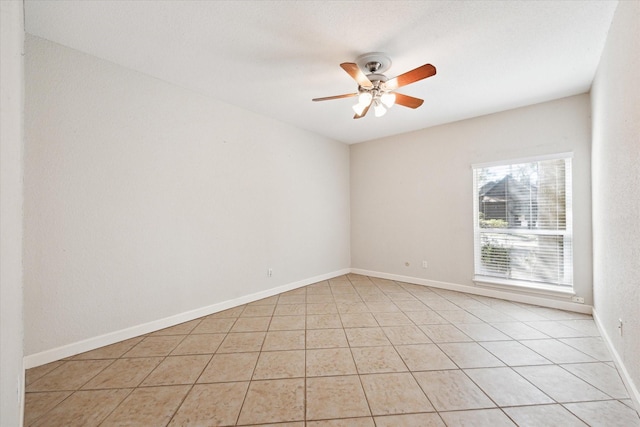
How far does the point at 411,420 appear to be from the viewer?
5.21 ft

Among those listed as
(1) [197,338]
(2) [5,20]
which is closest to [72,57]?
(2) [5,20]

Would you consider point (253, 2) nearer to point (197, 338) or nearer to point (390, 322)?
point (197, 338)

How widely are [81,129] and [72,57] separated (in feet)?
2.07

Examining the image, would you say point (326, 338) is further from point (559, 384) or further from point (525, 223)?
point (525, 223)

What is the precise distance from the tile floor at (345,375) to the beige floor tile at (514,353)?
0.02 meters

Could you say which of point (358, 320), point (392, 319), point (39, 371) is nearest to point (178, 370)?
point (39, 371)

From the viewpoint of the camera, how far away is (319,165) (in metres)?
4.97

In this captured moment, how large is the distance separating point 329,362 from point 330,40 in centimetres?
269

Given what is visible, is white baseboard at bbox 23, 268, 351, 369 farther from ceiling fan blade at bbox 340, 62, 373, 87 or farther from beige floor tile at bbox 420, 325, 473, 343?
ceiling fan blade at bbox 340, 62, 373, 87

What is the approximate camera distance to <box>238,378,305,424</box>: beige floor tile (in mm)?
1614

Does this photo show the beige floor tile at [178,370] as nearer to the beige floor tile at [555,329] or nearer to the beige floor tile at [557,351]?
the beige floor tile at [557,351]

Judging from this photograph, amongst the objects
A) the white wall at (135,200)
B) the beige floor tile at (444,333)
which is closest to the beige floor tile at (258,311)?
the white wall at (135,200)

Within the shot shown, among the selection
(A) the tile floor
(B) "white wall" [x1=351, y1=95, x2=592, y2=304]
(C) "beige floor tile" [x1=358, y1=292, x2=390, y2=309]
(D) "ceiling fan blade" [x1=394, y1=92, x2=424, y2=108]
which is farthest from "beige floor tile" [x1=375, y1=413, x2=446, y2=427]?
(B) "white wall" [x1=351, y1=95, x2=592, y2=304]

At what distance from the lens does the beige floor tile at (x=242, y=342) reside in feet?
8.04
